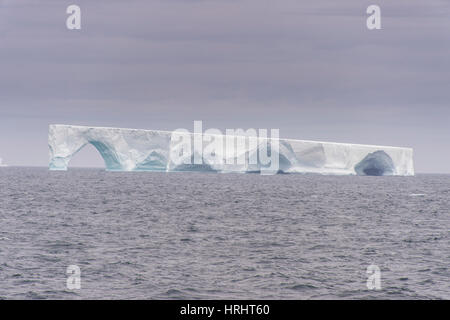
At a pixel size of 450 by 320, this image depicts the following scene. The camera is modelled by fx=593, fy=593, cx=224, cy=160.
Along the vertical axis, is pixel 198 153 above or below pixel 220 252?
above

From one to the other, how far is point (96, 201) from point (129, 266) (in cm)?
1945

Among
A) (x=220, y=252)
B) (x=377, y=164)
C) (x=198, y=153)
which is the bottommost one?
(x=220, y=252)

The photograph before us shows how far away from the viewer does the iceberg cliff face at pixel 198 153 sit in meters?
59.4

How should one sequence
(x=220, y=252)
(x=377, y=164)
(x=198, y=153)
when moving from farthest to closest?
(x=377, y=164), (x=198, y=153), (x=220, y=252)

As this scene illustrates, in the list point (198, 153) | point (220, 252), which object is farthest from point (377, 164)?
point (220, 252)

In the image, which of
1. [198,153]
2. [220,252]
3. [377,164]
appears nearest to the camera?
[220,252]

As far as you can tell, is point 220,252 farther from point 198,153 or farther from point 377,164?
point 377,164

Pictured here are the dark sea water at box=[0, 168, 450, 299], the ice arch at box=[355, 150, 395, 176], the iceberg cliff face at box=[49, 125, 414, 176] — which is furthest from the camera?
the ice arch at box=[355, 150, 395, 176]

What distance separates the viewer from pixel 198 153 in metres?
60.1

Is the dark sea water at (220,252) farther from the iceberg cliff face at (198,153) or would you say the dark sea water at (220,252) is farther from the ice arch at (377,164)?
the ice arch at (377,164)

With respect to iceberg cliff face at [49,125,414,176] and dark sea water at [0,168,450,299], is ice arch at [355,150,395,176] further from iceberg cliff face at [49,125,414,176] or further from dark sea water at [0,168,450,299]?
dark sea water at [0,168,450,299]

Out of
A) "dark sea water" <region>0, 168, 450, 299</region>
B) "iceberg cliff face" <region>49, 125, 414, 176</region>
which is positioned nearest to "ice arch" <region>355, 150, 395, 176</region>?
"iceberg cliff face" <region>49, 125, 414, 176</region>

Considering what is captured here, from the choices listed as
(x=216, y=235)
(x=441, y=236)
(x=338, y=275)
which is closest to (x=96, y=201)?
(x=216, y=235)

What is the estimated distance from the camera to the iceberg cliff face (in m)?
59.4
